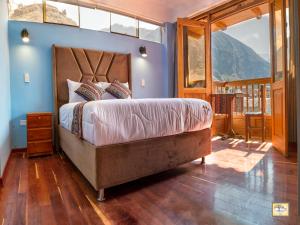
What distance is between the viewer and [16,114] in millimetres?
3100

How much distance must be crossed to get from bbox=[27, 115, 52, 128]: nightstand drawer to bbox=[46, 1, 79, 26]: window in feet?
5.69

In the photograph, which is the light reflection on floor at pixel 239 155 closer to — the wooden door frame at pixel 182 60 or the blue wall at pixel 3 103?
the wooden door frame at pixel 182 60

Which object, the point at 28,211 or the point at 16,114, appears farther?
the point at 16,114

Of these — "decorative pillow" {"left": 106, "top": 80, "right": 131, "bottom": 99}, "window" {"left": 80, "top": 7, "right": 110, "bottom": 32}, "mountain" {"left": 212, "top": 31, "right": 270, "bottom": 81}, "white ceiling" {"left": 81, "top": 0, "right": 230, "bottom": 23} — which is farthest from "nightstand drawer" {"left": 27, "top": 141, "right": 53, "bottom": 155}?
"mountain" {"left": 212, "top": 31, "right": 270, "bottom": 81}

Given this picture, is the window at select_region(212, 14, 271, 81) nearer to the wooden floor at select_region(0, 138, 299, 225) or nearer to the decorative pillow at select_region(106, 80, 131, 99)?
the decorative pillow at select_region(106, 80, 131, 99)

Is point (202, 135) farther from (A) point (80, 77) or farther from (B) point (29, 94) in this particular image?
(B) point (29, 94)

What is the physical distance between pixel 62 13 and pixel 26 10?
0.56m

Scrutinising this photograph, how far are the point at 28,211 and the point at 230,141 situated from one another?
11.3 feet

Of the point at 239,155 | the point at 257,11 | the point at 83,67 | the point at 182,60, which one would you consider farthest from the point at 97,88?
the point at 257,11

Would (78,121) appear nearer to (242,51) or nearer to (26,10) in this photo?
(26,10)

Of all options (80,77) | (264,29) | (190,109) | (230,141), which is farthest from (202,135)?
(264,29)

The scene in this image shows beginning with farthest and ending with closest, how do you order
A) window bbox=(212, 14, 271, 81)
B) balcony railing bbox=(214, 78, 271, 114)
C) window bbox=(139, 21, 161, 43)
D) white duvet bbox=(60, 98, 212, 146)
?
window bbox=(212, 14, 271, 81)
window bbox=(139, 21, 161, 43)
balcony railing bbox=(214, 78, 271, 114)
white duvet bbox=(60, 98, 212, 146)

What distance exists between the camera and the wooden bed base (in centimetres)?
152

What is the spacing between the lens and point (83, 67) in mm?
3543
